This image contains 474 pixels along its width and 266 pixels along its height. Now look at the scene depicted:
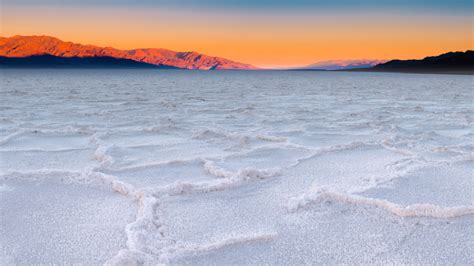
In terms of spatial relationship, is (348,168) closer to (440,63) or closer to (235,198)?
(235,198)

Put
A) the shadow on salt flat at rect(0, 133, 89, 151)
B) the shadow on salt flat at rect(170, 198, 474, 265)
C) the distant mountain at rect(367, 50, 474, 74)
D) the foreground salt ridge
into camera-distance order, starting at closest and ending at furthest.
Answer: the shadow on salt flat at rect(170, 198, 474, 265)
the foreground salt ridge
the shadow on salt flat at rect(0, 133, 89, 151)
the distant mountain at rect(367, 50, 474, 74)

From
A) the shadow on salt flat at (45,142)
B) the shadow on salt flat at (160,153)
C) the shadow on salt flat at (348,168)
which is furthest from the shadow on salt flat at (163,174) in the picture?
the shadow on salt flat at (45,142)

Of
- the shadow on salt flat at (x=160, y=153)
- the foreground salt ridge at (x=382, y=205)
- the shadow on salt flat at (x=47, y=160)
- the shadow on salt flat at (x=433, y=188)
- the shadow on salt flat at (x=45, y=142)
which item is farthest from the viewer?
the shadow on salt flat at (x=45, y=142)

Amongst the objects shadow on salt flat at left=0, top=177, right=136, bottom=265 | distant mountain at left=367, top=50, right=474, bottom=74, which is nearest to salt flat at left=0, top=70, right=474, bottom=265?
shadow on salt flat at left=0, top=177, right=136, bottom=265

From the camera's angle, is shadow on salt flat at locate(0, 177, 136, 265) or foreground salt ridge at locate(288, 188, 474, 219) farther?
foreground salt ridge at locate(288, 188, 474, 219)

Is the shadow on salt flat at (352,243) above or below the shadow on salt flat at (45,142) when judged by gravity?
below

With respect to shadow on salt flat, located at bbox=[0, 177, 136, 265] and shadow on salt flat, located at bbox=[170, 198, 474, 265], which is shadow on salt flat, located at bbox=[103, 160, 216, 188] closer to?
shadow on salt flat, located at bbox=[0, 177, 136, 265]

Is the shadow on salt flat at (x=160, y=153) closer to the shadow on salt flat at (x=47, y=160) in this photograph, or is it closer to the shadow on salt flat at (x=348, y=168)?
the shadow on salt flat at (x=47, y=160)

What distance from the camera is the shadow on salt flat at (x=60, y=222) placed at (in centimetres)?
165

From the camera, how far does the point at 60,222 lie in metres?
1.98

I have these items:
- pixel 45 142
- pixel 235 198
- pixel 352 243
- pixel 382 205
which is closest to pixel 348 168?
pixel 382 205

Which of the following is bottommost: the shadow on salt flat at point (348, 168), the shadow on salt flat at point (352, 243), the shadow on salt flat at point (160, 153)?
the shadow on salt flat at point (352, 243)

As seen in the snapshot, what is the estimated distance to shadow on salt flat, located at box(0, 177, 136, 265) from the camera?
65.0 inches

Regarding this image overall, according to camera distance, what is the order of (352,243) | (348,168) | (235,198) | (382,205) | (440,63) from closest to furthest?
(352,243) < (382,205) < (235,198) < (348,168) < (440,63)
